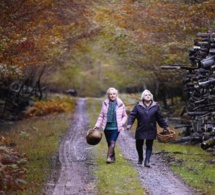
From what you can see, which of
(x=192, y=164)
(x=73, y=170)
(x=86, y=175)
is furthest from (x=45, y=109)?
(x=86, y=175)

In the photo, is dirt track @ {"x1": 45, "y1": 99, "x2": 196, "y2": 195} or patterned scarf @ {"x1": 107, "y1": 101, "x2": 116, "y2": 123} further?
patterned scarf @ {"x1": 107, "y1": 101, "x2": 116, "y2": 123}

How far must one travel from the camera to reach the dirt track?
9898 mm

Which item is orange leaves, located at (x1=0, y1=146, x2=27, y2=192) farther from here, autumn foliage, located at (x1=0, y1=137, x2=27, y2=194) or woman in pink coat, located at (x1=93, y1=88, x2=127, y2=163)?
woman in pink coat, located at (x1=93, y1=88, x2=127, y2=163)

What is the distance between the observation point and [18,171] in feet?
38.0

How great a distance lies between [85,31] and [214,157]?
1847cm

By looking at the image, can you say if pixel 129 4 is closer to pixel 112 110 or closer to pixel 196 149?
pixel 196 149

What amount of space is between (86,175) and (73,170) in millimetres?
796

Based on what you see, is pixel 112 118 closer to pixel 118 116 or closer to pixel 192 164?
pixel 118 116

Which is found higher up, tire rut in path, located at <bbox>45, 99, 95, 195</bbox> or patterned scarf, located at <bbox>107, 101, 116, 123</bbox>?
patterned scarf, located at <bbox>107, 101, 116, 123</bbox>

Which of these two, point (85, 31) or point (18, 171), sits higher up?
point (85, 31)

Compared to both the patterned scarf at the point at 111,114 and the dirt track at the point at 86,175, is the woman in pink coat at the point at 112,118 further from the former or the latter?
the dirt track at the point at 86,175

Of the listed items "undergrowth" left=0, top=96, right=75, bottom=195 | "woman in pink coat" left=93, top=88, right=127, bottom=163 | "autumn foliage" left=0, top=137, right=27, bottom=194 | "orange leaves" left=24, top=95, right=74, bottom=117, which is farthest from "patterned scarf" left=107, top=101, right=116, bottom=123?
"orange leaves" left=24, top=95, right=74, bottom=117

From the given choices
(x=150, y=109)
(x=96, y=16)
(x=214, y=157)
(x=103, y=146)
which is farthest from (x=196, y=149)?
(x=96, y=16)

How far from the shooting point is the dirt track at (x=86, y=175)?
9.90 metres
